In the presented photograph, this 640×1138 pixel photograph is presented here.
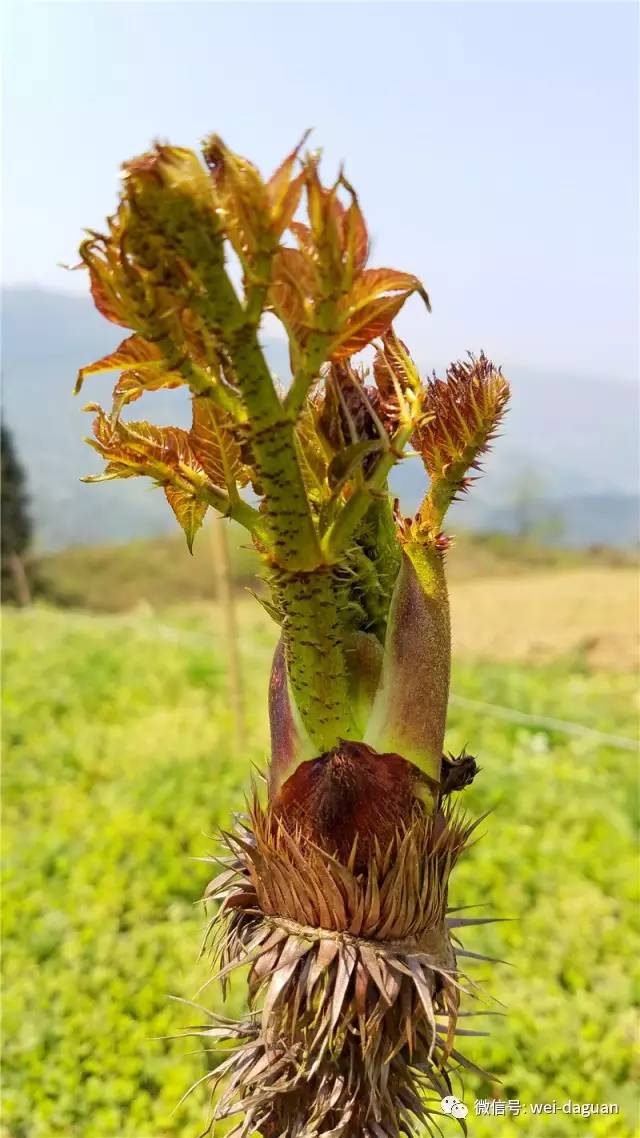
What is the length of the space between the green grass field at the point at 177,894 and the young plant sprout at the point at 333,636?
0.59m

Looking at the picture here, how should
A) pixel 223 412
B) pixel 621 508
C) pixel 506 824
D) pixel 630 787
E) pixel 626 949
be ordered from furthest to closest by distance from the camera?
pixel 621 508
pixel 630 787
pixel 506 824
pixel 626 949
pixel 223 412

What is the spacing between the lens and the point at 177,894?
3420 millimetres

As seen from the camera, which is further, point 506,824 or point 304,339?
point 506,824

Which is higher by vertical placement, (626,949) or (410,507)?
(410,507)

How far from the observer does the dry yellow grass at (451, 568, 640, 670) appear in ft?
29.1

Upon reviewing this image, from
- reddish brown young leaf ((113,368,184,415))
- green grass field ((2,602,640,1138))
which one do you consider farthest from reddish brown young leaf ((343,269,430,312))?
green grass field ((2,602,640,1138))

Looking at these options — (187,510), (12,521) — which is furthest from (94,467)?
(187,510)

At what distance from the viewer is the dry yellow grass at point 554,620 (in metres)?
8.87

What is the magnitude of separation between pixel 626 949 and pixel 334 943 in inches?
106

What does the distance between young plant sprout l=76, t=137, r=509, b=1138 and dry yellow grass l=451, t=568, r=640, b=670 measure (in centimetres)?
685

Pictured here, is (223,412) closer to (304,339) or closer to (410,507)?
(304,339)

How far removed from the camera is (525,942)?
122 inches

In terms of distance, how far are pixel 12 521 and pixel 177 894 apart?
9295mm

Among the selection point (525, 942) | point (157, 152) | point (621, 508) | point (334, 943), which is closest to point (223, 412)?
point (157, 152)
